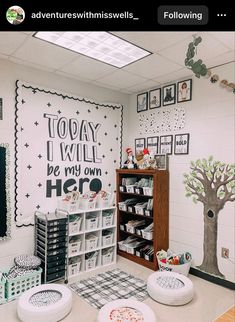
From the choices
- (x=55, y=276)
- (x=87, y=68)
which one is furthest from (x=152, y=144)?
(x=55, y=276)

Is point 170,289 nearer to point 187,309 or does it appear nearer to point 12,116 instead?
point 187,309

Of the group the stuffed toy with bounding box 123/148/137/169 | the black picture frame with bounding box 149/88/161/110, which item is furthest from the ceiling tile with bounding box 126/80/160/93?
the stuffed toy with bounding box 123/148/137/169

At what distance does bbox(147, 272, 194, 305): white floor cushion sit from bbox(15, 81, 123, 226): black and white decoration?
1412 millimetres

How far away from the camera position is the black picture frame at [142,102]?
353 centimetres

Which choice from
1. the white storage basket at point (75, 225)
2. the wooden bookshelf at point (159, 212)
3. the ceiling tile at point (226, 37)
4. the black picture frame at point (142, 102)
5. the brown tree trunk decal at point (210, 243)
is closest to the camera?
the ceiling tile at point (226, 37)

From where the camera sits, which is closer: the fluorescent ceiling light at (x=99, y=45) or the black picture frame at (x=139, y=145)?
the fluorescent ceiling light at (x=99, y=45)

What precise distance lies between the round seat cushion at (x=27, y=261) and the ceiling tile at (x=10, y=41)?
6.85 feet

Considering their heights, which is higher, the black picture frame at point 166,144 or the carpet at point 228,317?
the black picture frame at point 166,144

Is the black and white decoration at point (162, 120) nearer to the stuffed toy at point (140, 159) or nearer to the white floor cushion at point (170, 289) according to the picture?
the stuffed toy at point (140, 159)

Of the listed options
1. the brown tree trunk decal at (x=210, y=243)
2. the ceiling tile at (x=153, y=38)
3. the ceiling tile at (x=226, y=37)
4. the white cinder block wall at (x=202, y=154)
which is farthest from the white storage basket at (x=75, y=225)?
the ceiling tile at (x=226, y=37)

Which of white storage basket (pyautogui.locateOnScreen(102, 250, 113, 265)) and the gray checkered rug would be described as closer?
the gray checkered rug

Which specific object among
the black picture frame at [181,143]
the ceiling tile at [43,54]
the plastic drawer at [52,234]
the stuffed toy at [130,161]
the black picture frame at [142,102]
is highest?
the ceiling tile at [43,54]

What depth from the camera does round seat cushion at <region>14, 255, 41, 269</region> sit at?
2.45 meters

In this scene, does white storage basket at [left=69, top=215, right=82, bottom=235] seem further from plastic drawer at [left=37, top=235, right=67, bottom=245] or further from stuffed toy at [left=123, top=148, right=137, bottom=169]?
stuffed toy at [left=123, top=148, right=137, bottom=169]
